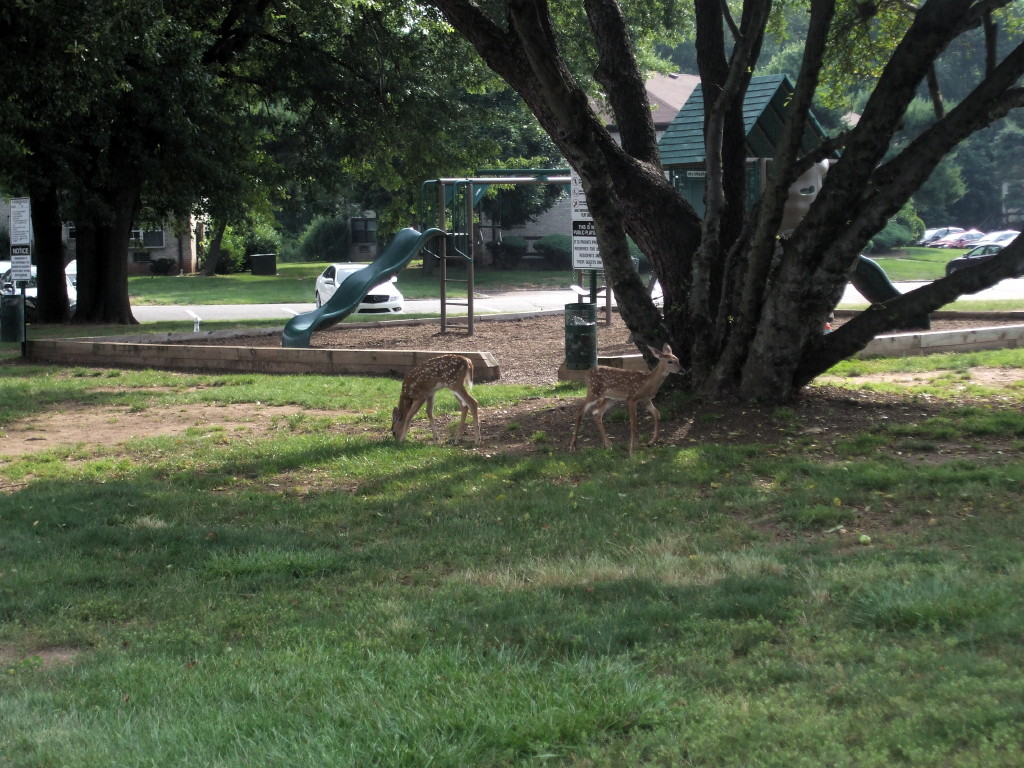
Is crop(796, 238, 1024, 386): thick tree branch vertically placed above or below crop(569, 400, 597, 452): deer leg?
above

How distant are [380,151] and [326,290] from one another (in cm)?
731

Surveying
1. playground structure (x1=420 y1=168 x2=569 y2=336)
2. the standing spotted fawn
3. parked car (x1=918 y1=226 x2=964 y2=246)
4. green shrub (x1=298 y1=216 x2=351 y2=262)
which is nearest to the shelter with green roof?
playground structure (x1=420 y1=168 x2=569 y2=336)

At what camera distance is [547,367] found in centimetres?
1631

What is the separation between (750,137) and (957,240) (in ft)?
150

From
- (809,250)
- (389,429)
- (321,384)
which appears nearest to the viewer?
(809,250)

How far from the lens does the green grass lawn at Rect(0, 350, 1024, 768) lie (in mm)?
4180

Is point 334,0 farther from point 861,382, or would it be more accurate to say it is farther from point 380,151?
point 861,382

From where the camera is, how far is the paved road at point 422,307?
30.8 meters

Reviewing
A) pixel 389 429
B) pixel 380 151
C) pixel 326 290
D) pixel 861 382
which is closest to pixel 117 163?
pixel 380 151

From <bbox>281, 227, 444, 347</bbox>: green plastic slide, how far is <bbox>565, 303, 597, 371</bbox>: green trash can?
22.1 ft

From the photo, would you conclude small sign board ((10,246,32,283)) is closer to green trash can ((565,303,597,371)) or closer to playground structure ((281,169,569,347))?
playground structure ((281,169,569,347))

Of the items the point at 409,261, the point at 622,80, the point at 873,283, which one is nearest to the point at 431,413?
the point at 622,80

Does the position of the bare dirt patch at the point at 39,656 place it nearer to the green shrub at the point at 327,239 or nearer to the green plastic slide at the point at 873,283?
the green plastic slide at the point at 873,283

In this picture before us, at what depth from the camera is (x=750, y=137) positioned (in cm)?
2288
